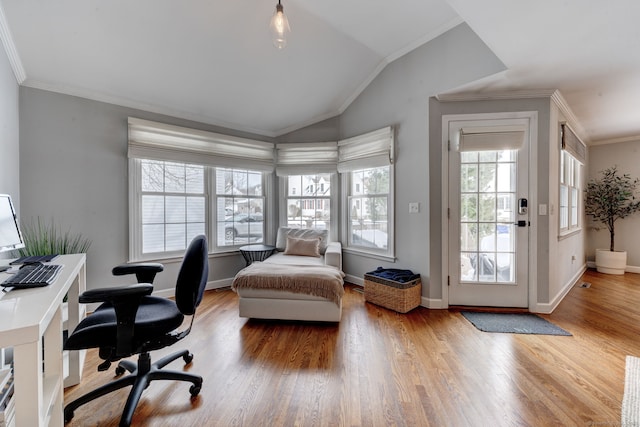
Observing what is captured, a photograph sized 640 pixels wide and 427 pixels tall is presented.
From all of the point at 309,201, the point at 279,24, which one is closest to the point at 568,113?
the point at 309,201

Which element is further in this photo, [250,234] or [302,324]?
[250,234]

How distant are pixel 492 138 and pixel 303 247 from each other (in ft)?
8.10

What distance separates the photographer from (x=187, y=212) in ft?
11.5

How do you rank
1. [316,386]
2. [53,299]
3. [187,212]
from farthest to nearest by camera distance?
[187,212]
[316,386]
[53,299]

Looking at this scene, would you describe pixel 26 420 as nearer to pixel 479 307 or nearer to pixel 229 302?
pixel 229 302

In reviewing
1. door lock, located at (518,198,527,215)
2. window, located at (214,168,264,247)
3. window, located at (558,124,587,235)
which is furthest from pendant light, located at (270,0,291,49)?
window, located at (558,124,587,235)

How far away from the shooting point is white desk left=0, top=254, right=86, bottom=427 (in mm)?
801

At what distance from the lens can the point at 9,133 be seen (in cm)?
221

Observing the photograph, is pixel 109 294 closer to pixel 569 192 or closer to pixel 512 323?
pixel 512 323

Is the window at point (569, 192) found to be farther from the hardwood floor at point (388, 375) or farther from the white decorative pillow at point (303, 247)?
the white decorative pillow at point (303, 247)

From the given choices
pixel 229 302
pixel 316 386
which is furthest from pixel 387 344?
pixel 229 302

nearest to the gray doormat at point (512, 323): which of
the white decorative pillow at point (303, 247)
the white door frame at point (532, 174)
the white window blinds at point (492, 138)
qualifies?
the white door frame at point (532, 174)

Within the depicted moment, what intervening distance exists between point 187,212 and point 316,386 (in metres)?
2.72

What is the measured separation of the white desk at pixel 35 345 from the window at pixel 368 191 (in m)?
2.98
